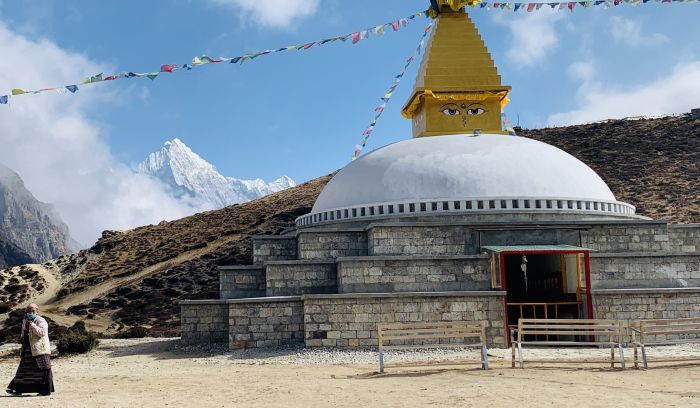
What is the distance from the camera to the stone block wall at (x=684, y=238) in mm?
19250

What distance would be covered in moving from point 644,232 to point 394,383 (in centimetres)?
1043

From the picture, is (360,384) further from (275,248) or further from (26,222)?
(26,222)

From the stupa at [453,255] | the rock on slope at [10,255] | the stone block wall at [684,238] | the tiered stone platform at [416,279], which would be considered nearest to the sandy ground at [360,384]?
the tiered stone platform at [416,279]

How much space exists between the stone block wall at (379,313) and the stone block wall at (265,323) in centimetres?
59

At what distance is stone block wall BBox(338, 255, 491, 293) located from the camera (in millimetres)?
16828

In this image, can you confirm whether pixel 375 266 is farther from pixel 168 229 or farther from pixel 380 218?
pixel 168 229

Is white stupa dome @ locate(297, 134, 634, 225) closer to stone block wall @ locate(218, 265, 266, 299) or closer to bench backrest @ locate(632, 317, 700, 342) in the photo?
stone block wall @ locate(218, 265, 266, 299)

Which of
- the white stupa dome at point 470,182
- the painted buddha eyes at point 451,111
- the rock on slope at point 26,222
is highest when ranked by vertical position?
the rock on slope at point 26,222

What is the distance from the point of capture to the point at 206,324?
18156mm

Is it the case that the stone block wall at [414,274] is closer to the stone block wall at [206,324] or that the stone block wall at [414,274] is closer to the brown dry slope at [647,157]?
the stone block wall at [206,324]

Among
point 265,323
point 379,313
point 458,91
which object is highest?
point 458,91

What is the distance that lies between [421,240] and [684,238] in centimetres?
733

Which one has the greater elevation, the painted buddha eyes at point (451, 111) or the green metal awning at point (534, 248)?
the painted buddha eyes at point (451, 111)

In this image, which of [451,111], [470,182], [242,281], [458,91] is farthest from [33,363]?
[458,91]
